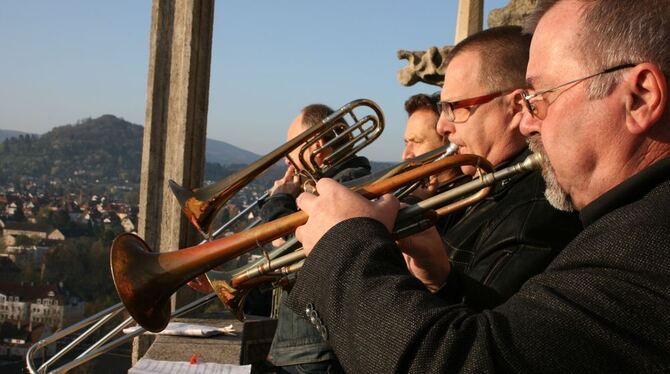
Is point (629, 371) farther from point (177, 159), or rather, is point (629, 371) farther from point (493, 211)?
point (177, 159)

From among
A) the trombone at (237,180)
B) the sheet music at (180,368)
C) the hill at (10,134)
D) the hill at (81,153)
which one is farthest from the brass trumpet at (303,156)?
the hill at (10,134)

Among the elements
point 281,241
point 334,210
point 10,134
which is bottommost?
point 10,134

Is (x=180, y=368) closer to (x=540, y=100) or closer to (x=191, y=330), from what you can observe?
(x=191, y=330)

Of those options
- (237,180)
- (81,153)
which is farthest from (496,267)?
(81,153)

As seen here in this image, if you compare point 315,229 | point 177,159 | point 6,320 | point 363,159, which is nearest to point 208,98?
point 177,159

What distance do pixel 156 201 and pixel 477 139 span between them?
106 inches

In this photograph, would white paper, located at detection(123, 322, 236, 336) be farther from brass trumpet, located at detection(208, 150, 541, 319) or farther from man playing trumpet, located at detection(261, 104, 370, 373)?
brass trumpet, located at detection(208, 150, 541, 319)

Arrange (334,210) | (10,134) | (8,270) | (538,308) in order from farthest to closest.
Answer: (10,134) < (8,270) < (334,210) < (538,308)

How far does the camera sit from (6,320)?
9.47 meters

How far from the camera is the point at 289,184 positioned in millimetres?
4023

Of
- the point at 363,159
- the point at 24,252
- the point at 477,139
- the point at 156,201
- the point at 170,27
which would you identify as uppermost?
the point at 170,27

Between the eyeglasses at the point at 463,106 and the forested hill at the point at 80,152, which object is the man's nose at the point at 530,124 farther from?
the forested hill at the point at 80,152

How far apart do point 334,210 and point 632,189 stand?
554 millimetres

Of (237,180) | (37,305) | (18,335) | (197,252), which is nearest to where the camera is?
(197,252)
